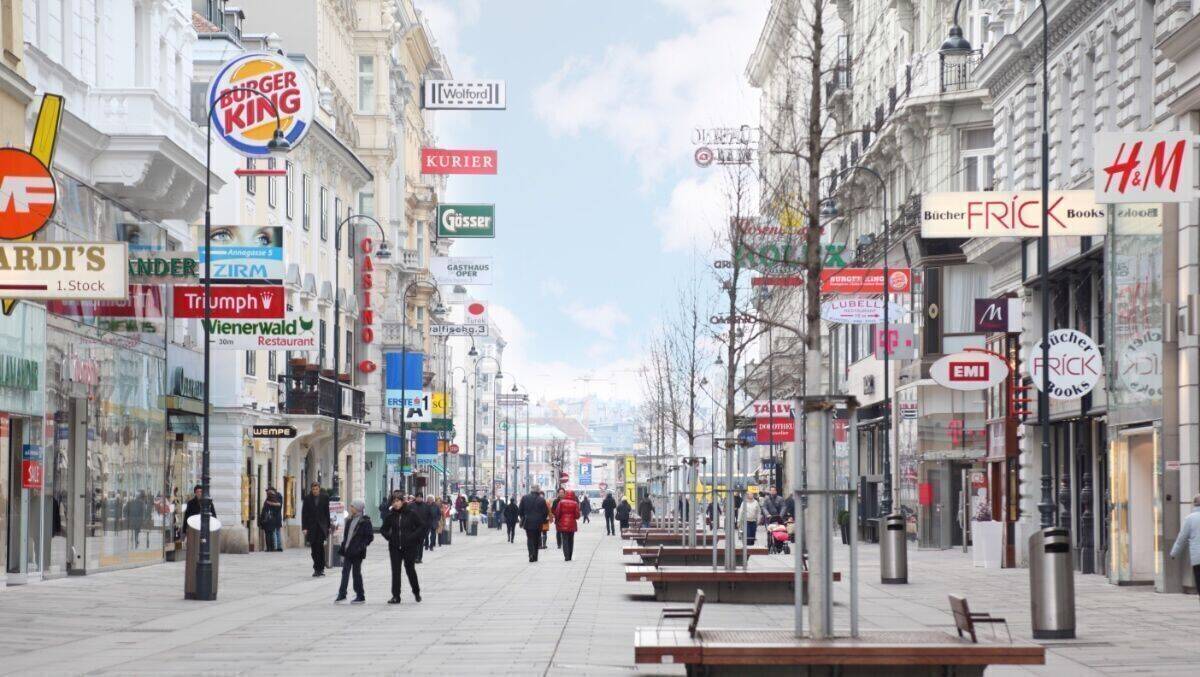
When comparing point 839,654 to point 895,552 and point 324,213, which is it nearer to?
point 895,552

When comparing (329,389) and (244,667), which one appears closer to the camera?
(244,667)

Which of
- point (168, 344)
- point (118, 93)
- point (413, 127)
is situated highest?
point (413, 127)

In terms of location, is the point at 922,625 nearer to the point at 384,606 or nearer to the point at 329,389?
the point at 384,606

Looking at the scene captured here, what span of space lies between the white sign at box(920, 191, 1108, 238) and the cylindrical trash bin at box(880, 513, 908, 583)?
23.6ft

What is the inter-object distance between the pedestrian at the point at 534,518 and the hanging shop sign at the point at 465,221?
74.2 feet

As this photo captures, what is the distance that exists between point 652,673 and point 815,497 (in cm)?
284

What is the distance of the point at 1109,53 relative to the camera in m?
33.7

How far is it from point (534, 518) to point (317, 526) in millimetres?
7505

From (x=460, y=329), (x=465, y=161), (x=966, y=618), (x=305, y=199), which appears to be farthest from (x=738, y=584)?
(x=460, y=329)

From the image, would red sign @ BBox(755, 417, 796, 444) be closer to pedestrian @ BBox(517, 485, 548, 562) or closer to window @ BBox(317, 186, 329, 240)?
pedestrian @ BBox(517, 485, 548, 562)

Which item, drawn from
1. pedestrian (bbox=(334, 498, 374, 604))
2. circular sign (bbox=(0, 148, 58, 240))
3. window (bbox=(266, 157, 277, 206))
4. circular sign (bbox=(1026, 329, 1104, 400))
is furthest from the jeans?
window (bbox=(266, 157, 277, 206))

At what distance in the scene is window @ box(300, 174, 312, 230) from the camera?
64625mm

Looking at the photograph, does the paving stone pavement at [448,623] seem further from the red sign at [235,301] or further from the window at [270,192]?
the window at [270,192]

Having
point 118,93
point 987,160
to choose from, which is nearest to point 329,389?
point 987,160
